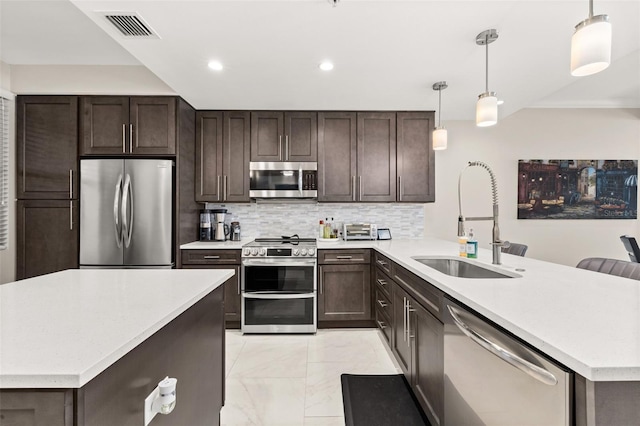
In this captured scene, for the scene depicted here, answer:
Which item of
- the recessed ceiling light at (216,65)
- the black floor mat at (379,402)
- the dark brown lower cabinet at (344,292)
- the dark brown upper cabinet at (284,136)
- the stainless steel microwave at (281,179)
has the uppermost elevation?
the recessed ceiling light at (216,65)

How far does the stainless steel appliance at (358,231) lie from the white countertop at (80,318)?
232 centimetres

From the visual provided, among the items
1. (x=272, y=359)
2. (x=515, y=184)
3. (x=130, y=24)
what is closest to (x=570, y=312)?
(x=272, y=359)

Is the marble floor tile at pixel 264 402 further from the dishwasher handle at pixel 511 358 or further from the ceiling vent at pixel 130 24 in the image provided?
the ceiling vent at pixel 130 24

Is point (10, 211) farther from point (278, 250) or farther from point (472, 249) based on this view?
point (472, 249)

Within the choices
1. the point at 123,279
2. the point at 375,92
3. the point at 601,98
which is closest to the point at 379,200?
the point at 375,92

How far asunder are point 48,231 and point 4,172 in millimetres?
709

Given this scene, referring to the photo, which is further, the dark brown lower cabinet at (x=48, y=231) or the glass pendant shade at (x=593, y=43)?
the dark brown lower cabinet at (x=48, y=231)

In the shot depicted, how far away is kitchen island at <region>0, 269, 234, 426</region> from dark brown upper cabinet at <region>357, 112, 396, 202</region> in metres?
2.43

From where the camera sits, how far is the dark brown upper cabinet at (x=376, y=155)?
3.64 meters

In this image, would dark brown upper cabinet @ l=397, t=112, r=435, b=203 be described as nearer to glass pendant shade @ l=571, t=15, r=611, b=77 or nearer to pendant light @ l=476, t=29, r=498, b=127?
pendant light @ l=476, t=29, r=498, b=127

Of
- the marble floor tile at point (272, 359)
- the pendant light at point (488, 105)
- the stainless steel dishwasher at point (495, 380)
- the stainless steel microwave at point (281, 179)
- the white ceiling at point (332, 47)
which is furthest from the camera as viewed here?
the stainless steel microwave at point (281, 179)

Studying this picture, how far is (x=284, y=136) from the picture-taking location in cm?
361

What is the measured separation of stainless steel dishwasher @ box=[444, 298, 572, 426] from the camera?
2.70 feet

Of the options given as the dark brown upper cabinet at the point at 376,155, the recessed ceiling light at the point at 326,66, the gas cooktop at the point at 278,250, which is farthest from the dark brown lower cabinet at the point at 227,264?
the recessed ceiling light at the point at 326,66
